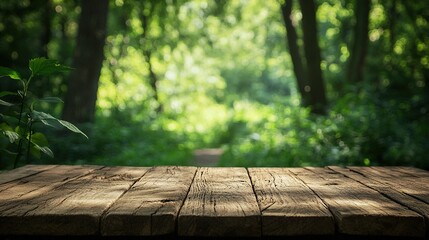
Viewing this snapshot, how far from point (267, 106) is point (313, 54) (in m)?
4.20

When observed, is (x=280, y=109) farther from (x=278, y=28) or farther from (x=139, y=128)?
(x=278, y=28)

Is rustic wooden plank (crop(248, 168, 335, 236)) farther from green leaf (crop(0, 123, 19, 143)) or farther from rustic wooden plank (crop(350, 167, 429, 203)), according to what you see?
green leaf (crop(0, 123, 19, 143))

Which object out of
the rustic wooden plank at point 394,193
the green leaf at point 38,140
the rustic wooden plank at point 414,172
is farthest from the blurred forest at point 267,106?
the rustic wooden plank at point 414,172

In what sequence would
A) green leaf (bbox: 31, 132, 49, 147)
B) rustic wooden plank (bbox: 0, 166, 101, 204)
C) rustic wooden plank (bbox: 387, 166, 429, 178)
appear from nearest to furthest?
1. rustic wooden plank (bbox: 0, 166, 101, 204)
2. rustic wooden plank (bbox: 387, 166, 429, 178)
3. green leaf (bbox: 31, 132, 49, 147)

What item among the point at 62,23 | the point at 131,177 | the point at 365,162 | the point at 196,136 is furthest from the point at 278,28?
the point at 131,177

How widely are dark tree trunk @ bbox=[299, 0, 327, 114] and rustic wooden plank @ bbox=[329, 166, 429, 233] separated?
353 inches

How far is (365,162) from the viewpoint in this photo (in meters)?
6.68

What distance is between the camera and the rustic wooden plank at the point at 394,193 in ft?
6.15

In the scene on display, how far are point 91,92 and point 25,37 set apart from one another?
223 inches

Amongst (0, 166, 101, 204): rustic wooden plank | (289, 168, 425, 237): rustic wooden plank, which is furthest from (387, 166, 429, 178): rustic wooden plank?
(0, 166, 101, 204): rustic wooden plank

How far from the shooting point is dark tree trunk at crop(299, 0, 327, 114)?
1165cm

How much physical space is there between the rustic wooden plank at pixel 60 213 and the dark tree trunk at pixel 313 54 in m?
10.1

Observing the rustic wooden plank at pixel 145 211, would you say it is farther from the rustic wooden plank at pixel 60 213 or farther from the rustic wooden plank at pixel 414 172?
the rustic wooden plank at pixel 414 172

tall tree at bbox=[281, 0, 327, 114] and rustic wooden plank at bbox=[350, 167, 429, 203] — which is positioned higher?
tall tree at bbox=[281, 0, 327, 114]
